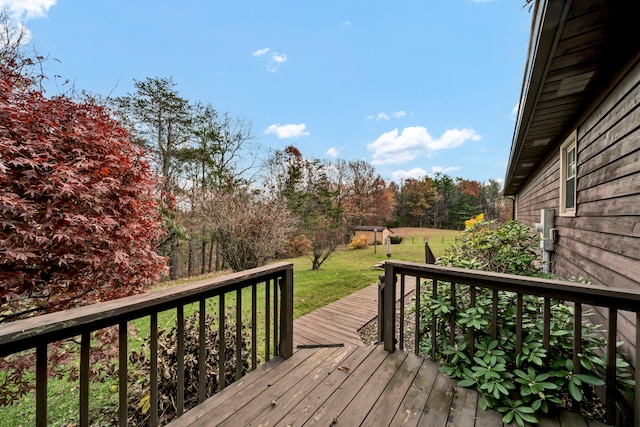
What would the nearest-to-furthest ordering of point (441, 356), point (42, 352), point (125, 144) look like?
point (42, 352) < point (441, 356) < point (125, 144)

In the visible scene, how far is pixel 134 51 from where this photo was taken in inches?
336

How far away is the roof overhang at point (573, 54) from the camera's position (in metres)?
1.48

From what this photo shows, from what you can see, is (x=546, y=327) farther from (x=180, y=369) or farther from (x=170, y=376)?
(x=170, y=376)

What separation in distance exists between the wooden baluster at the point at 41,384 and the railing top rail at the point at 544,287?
212 centimetres

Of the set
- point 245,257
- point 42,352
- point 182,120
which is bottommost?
point 245,257

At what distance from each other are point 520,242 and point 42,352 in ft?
14.1

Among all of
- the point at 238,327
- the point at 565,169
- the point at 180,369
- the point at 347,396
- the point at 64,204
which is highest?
the point at 565,169

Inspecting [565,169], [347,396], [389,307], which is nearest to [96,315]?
[347,396]

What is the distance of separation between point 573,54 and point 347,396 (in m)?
2.85

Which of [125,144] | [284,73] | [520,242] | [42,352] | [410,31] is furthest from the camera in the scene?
[284,73]

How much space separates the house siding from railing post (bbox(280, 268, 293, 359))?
2347 millimetres

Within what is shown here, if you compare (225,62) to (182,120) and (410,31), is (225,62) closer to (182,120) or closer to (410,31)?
(182,120)

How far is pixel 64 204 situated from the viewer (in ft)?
6.81

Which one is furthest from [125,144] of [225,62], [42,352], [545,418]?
[225,62]
